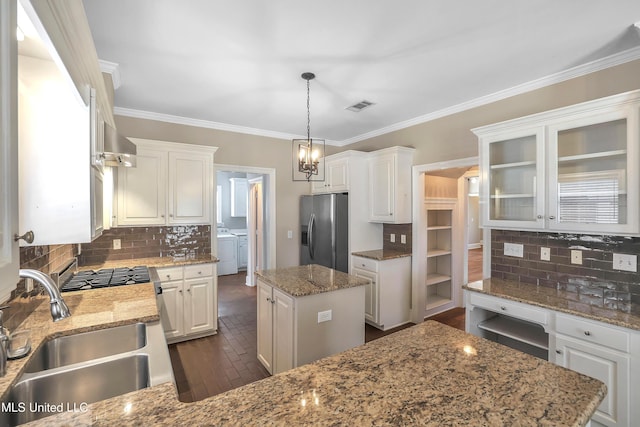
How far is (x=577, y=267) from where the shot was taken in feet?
8.08

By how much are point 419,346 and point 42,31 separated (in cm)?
173

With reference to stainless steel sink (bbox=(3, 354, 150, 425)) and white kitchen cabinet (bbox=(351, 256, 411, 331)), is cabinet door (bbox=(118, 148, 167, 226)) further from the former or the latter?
white kitchen cabinet (bbox=(351, 256, 411, 331))

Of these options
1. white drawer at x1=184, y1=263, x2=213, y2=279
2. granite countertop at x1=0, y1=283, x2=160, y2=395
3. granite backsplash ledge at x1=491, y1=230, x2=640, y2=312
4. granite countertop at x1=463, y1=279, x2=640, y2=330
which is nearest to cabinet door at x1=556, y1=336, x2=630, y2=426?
granite countertop at x1=463, y1=279, x2=640, y2=330

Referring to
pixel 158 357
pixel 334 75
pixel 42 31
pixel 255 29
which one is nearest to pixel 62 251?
pixel 158 357

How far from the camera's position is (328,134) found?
4.82 metres

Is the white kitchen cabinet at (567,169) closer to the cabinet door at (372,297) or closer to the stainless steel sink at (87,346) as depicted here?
the cabinet door at (372,297)

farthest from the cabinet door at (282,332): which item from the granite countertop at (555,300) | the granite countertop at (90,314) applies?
the granite countertop at (555,300)

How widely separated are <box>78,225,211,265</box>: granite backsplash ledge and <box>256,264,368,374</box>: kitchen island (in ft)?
5.27

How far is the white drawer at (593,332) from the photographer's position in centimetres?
184

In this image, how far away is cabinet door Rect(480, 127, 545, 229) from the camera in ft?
7.91

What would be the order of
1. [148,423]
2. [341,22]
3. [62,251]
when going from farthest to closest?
[62,251] → [341,22] → [148,423]

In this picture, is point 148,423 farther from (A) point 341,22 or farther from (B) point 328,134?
(B) point 328,134

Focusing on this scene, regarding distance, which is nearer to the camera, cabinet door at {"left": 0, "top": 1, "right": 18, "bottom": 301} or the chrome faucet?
cabinet door at {"left": 0, "top": 1, "right": 18, "bottom": 301}

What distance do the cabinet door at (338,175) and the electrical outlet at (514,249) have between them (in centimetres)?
204
